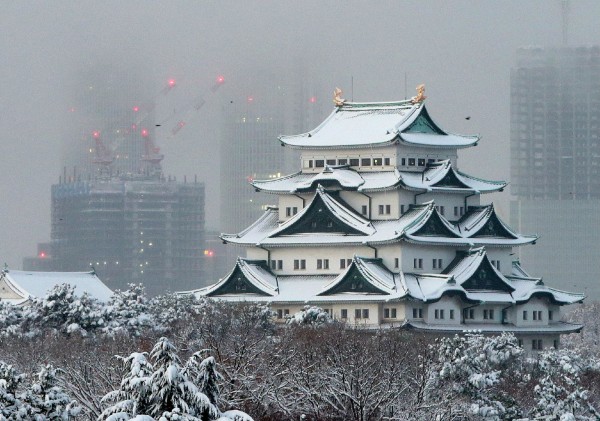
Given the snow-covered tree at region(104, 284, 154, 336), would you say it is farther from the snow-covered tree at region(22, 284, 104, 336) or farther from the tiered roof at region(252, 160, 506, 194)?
the tiered roof at region(252, 160, 506, 194)

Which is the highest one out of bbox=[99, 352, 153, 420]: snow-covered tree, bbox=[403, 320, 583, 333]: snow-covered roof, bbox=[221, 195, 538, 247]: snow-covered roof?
bbox=[221, 195, 538, 247]: snow-covered roof

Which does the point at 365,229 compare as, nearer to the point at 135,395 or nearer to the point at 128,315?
the point at 128,315

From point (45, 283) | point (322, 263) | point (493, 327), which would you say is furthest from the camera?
point (45, 283)

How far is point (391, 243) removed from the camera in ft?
382

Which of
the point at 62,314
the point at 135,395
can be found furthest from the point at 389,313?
the point at 135,395

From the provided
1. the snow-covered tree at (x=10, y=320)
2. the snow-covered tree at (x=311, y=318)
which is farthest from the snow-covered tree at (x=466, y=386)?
the snow-covered tree at (x=10, y=320)

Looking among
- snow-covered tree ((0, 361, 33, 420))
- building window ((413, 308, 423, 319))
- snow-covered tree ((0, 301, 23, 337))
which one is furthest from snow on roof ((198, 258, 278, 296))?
snow-covered tree ((0, 361, 33, 420))

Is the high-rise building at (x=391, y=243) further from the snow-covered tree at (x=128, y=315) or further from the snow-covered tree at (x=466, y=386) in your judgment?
the snow-covered tree at (x=466, y=386)

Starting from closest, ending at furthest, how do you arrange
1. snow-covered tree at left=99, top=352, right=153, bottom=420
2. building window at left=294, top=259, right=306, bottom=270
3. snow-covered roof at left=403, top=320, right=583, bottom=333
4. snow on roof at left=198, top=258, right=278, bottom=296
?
snow-covered tree at left=99, top=352, right=153, bottom=420 → snow-covered roof at left=403, top=320, right=583, bottom=333 → snow on roof at left=198, top=258, right=278, bottom=296 → building window at left=294, top=259, right=306, bottom=270

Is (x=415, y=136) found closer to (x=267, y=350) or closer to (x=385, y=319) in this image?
(x=385, y=319)

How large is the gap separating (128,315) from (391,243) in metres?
19.9

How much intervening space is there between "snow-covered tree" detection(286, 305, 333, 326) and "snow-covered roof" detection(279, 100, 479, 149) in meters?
16.6

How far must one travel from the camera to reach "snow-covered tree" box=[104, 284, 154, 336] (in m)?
98.5

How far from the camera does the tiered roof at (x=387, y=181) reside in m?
120
